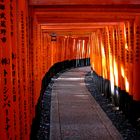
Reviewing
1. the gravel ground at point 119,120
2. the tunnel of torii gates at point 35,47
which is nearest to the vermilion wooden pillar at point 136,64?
the tunnel of torii gates at point 35,47

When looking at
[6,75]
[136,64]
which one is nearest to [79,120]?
[136,64]

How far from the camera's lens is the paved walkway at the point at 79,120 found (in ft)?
38.3

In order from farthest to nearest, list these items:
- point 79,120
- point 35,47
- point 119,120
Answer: point 79,120
point 119,120
point 35,47

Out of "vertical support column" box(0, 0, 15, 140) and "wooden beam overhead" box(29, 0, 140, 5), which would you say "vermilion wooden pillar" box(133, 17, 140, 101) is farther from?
"vertical support column" box(0, 0, 15, 140)

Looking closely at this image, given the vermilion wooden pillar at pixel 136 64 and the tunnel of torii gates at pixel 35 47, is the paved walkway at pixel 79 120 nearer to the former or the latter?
the tunnel of torii gates at pixel 35 47

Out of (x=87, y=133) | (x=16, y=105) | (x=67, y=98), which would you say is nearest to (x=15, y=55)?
(x=16, y=105)

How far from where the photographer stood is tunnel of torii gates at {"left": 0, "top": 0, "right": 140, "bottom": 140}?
5.80m

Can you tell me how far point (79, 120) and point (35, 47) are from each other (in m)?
3.14

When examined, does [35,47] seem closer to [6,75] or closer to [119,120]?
[119,120]

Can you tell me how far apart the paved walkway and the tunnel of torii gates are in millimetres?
1149

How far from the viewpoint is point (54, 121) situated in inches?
547

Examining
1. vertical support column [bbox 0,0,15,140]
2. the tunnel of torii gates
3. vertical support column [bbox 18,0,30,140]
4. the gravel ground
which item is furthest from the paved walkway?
vertical support column [bbox 0,0,15,140]

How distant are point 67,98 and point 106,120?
6.11m

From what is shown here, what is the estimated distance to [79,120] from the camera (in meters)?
13.9
